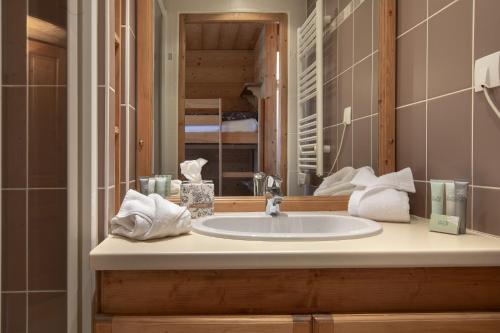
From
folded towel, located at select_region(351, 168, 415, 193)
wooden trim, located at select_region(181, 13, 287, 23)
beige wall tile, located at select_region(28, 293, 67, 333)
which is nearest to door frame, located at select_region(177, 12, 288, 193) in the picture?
wooden trim, located at select_region(181, 13, 287, 23)

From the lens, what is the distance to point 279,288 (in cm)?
84

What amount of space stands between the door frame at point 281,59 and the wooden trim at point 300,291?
619mm

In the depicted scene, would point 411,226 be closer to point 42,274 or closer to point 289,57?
point 289,57

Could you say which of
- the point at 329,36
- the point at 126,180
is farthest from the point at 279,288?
the point at 329,36

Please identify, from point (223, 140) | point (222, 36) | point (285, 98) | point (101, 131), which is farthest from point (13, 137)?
point (285, 98)

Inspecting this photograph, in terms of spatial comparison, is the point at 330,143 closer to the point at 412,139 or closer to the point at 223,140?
the point at 412,139

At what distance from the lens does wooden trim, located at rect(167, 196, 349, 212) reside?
1.39m

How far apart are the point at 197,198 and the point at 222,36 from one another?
0.59m

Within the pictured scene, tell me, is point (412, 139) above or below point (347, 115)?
below

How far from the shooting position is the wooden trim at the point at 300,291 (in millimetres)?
833

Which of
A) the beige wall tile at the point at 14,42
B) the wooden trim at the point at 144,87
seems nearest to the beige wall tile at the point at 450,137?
the wooden trim at the point at 144,87

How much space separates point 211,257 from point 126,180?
1.77 feet

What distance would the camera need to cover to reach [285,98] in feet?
4.75

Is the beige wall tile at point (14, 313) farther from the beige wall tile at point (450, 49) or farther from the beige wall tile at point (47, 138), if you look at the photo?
the beige wall tile at point (450, 49)
